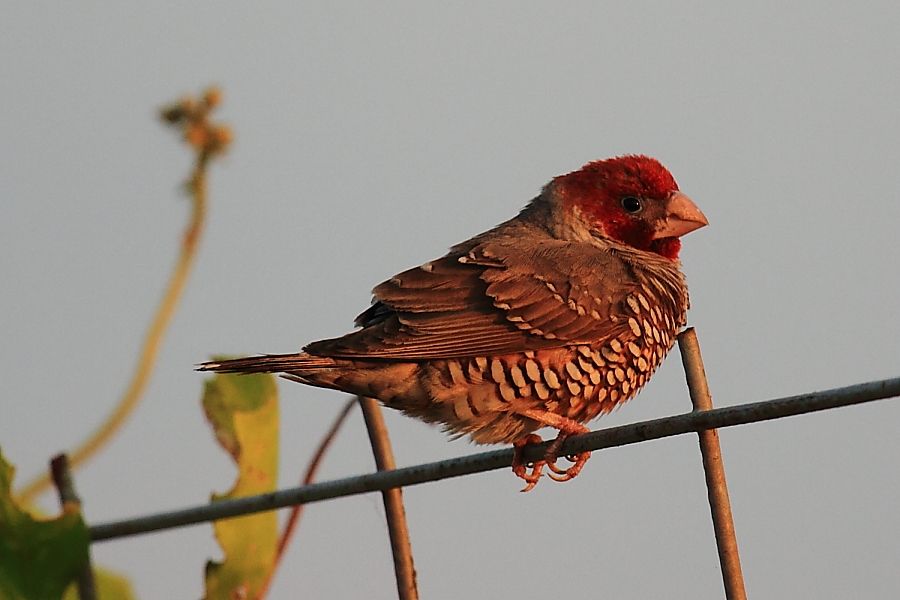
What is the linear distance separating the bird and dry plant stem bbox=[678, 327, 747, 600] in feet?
3.09

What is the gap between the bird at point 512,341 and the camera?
340 centimetres

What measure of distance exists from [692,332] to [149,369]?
5.28 feet

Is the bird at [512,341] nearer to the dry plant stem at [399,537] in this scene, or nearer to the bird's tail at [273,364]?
the bird's tail at [273,364]

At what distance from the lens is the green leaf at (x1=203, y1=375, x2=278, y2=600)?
114 inches

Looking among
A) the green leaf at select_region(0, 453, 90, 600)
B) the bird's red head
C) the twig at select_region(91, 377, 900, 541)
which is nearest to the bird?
the bird's red head

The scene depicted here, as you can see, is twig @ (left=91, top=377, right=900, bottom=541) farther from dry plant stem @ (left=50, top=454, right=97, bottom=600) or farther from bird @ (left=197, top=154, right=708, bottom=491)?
bird @ (left=197, top=154, right=708, bottom=491)

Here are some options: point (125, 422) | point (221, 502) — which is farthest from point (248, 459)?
point (125, 422)

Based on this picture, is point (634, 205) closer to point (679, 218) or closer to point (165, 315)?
point (679, 218)

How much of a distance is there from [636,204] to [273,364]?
1708mm

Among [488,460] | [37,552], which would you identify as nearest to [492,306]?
[488,460]

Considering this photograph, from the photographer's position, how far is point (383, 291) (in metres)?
3.63

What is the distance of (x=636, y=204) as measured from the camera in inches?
170

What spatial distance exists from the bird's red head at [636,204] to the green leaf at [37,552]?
86.8 inches

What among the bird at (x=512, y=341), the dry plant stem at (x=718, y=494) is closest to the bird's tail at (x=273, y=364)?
the bird at (x=512, y=341)
